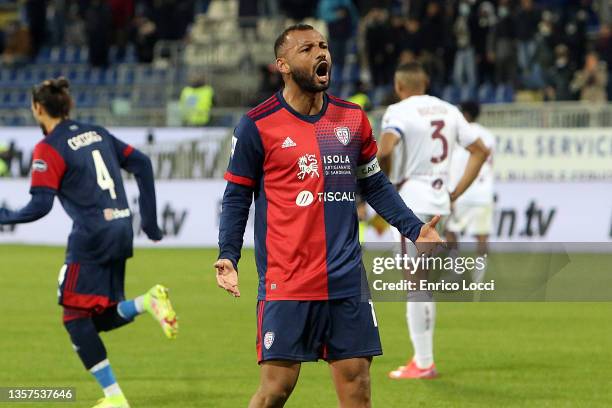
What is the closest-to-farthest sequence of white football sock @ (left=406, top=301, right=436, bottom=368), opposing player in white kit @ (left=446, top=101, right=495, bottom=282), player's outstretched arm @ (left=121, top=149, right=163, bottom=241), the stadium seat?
player's outstretched arm @ (left=121, top=149, right=163, bottom=241)
white football sock @ (left=406, top=301, right=436, bottom=368)
opposing player in white kit @ (left=446, top=101, right=495, bottom=282)
the stadium seat

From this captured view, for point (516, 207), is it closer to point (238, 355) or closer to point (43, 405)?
point (238, 355)

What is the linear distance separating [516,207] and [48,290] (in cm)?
780

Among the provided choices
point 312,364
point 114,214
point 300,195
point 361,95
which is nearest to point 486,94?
point 361,95

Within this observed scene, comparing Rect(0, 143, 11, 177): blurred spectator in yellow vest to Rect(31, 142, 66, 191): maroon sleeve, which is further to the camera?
Rect(0, 143, 11, 177): blurred spectator in yellow vest

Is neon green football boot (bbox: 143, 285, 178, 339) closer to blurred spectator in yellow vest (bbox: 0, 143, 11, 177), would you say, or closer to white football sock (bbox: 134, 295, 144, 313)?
white football sock (bbox: 134, 295, 144, 313)

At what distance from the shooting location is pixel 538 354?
38.5 ft

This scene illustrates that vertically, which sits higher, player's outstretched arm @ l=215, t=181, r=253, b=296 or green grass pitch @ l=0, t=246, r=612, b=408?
player's outstretched arm @ l=215, t=181, r=253, b=296

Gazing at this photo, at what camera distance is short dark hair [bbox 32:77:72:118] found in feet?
29.3

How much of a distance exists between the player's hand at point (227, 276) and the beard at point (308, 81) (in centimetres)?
85

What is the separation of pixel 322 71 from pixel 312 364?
5352 millimetres

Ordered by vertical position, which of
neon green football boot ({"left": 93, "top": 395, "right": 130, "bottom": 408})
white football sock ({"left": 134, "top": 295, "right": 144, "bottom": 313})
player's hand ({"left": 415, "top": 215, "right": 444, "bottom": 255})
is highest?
player's hand ({"left": 415, "top": 215, "right": 444, "bottom": 255})

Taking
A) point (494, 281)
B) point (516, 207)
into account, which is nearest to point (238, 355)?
point (494, 281)

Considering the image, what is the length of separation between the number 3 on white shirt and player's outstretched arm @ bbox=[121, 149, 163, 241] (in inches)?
7.9

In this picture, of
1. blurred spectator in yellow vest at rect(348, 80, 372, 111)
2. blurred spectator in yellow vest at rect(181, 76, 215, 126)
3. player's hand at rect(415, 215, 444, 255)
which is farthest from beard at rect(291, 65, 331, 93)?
blurred spectator in yellow vest at rect(181, 76, 215, 126)
